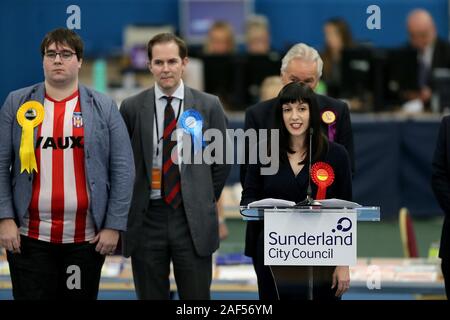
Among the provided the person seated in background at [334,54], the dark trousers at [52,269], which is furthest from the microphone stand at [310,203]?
the person seated in background at [334,54]

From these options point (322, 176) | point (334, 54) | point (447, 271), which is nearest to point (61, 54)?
point (322, 176)

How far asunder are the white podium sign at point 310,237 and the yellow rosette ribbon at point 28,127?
1104 millimetres

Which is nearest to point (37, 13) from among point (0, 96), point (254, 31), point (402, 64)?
point (0, 96)

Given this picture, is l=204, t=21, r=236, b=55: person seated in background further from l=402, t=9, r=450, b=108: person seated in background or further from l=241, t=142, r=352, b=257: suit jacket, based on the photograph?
l=241, t=142, r=352, b=257: suit jacket

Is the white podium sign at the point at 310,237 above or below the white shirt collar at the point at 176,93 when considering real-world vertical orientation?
below

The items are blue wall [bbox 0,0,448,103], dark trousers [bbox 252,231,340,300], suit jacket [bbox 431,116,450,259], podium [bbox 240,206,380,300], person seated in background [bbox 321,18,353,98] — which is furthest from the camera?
blue wall [bbox 0,0,448,103]

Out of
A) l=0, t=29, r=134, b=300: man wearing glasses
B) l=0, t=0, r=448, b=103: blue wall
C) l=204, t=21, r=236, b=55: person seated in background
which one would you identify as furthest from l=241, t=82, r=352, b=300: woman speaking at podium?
l=0, t=0, r=448, b=103: blue wall

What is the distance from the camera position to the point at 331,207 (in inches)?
169

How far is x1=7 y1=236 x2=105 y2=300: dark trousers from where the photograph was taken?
4.66m

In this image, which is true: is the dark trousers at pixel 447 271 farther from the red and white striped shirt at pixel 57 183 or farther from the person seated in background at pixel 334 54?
the person seated in background at pixel 334 54

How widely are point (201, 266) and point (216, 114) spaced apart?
745 millimetres

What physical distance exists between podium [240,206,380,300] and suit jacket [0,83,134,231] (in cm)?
71

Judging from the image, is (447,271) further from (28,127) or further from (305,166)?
(28,127)

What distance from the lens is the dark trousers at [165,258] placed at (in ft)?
16.6
